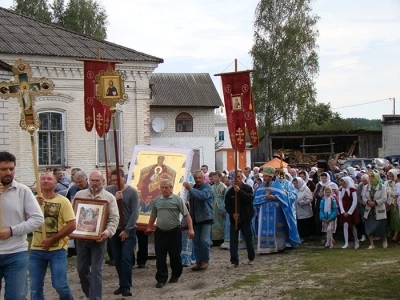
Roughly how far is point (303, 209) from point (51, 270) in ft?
28.1

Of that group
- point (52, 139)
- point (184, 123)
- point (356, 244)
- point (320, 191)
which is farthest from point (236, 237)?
point (184, 123)

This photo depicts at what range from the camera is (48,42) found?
23141mm

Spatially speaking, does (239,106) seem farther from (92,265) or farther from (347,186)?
(92,265)

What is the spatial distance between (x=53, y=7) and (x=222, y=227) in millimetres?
31300

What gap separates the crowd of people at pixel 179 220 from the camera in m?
6.67

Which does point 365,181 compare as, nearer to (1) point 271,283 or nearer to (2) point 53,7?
(1) point 271,283

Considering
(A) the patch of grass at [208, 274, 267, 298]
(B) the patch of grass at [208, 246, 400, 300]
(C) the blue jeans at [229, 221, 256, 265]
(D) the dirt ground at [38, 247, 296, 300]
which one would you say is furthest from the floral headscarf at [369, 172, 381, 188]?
(A) the patch of grass at [208, 274, 267, 298]

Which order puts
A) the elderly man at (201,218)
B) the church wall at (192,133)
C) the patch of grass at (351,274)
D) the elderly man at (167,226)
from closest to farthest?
the patch of grass at (351,274), the elderly man at (167,226), the elderly man at (201,218), the church wall at (192,133)

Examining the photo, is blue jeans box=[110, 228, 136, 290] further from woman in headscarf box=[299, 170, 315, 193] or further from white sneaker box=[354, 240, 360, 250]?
woman in headscarf box=[299, 170, 315, 193]

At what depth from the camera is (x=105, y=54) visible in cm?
2353

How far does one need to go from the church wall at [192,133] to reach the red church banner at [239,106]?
22.2 m

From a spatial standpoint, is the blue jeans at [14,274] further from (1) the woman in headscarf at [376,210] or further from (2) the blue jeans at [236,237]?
(1) the woman in headscarf at [376,210]

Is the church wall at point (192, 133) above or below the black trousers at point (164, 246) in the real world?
above

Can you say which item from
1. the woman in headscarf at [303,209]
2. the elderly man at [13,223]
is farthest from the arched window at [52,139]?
the elderly man at [13,223]
